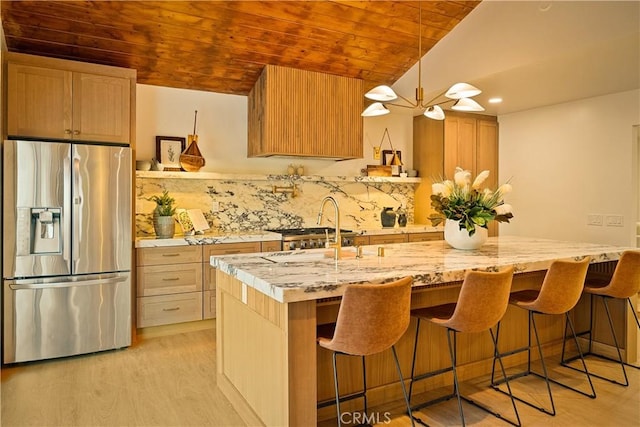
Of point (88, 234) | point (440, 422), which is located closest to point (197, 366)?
point (88, 234)

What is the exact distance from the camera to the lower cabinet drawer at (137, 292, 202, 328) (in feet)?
12.7

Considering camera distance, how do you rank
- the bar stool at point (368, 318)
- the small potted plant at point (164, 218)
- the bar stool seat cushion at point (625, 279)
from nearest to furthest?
the bar stool at point (368, 318)
the bar stool seat cushion at point (625, 279)
the small potted plant at point (164, 218)

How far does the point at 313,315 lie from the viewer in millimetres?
1950

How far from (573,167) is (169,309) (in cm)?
471

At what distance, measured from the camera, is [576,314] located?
3.63 metres

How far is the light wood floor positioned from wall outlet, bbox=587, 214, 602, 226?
2051mm

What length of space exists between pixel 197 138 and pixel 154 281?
1.61 m

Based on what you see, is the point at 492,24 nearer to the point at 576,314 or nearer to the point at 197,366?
the point at 576,314

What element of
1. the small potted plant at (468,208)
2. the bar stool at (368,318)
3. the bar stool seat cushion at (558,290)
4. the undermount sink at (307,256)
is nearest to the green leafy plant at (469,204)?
the small potted plant at (468,208)

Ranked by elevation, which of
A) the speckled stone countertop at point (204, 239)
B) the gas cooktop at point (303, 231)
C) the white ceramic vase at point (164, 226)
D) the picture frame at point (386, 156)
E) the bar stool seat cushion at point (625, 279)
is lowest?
the bar stool seat cushion at point (625, 279)

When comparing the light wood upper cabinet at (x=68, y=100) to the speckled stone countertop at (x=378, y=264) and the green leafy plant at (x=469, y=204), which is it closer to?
the speckled stone countertop at (x=378, y=264)

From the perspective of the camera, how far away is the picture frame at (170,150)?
4430 millimetres

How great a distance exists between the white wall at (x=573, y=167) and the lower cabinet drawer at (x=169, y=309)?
4.24 metres

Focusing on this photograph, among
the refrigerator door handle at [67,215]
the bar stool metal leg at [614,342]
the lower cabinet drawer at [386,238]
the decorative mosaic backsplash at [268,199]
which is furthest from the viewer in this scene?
the lower cabinet drawer at [386,238]
